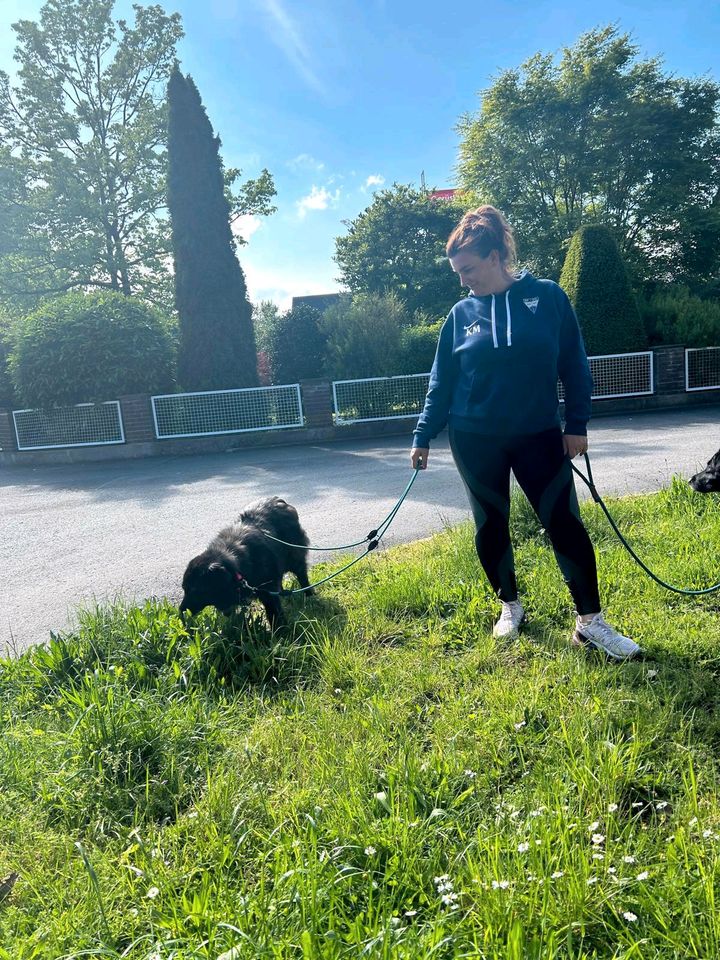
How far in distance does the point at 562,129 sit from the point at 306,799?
89.4 feet

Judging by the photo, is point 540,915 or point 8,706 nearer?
point 540,915

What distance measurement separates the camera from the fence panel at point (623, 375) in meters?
14.2

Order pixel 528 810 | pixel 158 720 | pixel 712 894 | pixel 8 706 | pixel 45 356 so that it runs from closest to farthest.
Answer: pixel 712 894
pixel 528 810
pixel 158 720
pixel 8 706
pixel 45 356

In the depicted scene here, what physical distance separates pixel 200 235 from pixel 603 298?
35.2 feet

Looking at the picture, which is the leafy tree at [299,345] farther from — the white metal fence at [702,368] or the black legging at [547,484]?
the black legging at [547,484]

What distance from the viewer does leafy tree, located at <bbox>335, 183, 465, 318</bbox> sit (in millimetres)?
29297

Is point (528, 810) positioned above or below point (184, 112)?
below

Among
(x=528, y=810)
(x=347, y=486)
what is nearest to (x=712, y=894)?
(x=528, y=810)

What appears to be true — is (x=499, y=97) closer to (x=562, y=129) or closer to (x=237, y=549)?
(x=562, y=129)

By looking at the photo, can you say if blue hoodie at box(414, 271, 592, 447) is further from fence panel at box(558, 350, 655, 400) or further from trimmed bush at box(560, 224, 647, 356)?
trimmed bush at box(560, 224, 647, 356)

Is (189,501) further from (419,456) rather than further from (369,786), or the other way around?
(369,786)

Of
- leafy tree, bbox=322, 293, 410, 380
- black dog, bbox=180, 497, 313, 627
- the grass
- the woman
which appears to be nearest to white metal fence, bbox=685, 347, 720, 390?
leafy tree, bbox=322, 293, 410, 380

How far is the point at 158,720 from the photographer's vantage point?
2.43 metres

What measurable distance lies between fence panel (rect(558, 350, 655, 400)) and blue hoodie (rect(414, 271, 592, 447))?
40.4 ft
